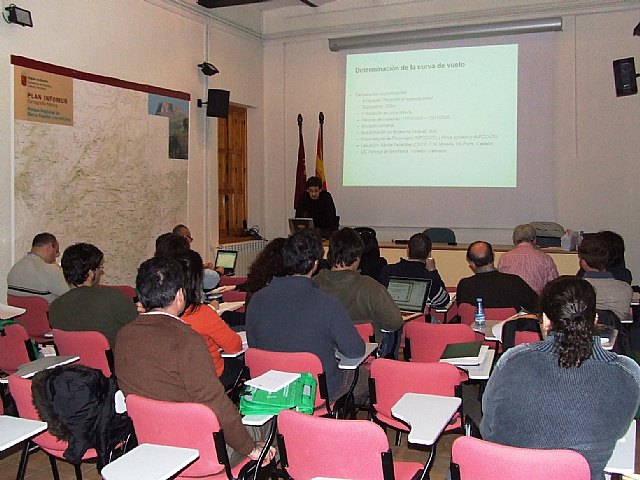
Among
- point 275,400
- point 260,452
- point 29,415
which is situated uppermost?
point 275,400

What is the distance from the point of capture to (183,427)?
2350 millimetres

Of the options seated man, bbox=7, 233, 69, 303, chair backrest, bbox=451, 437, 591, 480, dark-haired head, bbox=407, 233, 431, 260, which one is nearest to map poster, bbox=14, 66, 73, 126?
seated man, bbox=7, 233, 69, 303

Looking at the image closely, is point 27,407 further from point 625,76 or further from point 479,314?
point 625,76

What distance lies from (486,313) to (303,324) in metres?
1.57

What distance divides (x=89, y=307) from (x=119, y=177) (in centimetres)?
350

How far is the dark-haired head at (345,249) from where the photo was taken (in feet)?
13.7

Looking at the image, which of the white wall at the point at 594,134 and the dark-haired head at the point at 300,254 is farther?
the white wall at the point at 594,134

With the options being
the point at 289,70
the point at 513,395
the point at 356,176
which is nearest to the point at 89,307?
the point at 513,395

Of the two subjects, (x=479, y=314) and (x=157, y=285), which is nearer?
(x=157, y=285)

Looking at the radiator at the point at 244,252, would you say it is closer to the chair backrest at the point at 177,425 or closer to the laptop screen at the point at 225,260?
the laptop screen at the point at 225,260

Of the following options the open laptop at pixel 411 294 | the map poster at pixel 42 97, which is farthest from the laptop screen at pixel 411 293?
the map poster at pixel 42 97

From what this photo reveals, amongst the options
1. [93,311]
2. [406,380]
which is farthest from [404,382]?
[93,311]

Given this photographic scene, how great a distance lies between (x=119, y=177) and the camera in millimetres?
7008

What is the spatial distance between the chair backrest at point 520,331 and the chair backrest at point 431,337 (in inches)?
8.3
